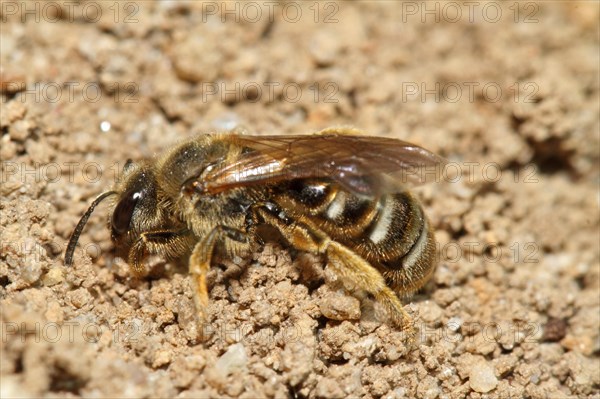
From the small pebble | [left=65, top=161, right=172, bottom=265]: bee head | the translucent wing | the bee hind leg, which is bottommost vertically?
the small pebble

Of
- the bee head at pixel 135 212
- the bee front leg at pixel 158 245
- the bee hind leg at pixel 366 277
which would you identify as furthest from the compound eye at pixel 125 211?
the bee hind leg at pixel 366 277

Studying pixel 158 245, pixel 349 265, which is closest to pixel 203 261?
pixel 158 245

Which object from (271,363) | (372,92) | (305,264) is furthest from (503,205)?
(271,363)

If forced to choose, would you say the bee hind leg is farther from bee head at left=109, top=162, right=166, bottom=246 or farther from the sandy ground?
bee head at left=109, top=162, right=166, bottom=246

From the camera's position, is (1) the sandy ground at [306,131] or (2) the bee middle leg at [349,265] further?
(2) the bee middle leg at [349,265]

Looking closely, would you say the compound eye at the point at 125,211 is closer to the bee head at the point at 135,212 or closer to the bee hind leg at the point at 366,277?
the bee head at the point at 135,212

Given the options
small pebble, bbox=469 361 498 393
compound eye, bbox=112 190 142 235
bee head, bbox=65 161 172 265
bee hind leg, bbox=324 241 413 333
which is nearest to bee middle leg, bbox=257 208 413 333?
bee hind leg, bbox=324 241 413 333

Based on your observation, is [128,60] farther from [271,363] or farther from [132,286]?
[271,363]
